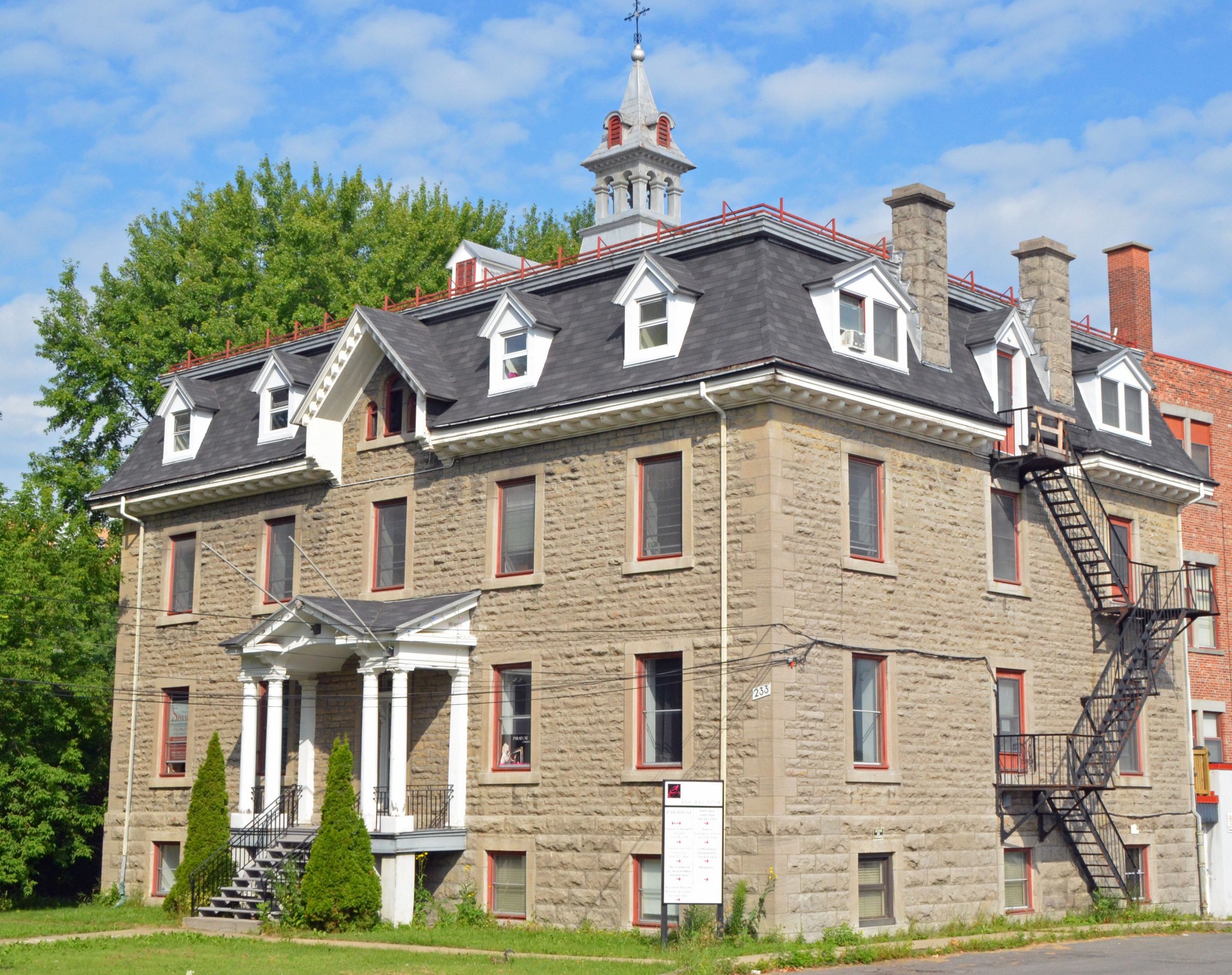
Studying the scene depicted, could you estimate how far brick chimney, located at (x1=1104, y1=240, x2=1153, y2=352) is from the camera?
37.8 metres

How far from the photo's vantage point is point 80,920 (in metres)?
29.4

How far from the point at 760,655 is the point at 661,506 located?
3.27m

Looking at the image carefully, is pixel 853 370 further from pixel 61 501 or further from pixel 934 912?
pixel 61 501

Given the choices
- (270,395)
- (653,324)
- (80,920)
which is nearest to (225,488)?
(270,395)

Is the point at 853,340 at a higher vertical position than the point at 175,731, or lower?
higher

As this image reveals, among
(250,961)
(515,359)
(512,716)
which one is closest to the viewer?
(250,961)

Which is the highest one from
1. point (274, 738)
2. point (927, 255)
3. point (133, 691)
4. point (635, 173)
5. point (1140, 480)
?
point (635, 173)

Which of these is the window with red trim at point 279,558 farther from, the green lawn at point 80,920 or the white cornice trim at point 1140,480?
the white cornice trim at point 1140,480

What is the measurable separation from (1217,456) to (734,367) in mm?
18566

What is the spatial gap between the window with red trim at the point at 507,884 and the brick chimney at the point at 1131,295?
788 inches

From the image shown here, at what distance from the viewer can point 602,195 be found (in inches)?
1692

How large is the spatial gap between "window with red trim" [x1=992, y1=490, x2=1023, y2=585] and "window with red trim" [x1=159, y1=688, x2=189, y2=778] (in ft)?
55.9

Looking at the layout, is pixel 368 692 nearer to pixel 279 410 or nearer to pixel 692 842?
pixel 692 842

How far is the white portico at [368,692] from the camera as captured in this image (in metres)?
27.3
